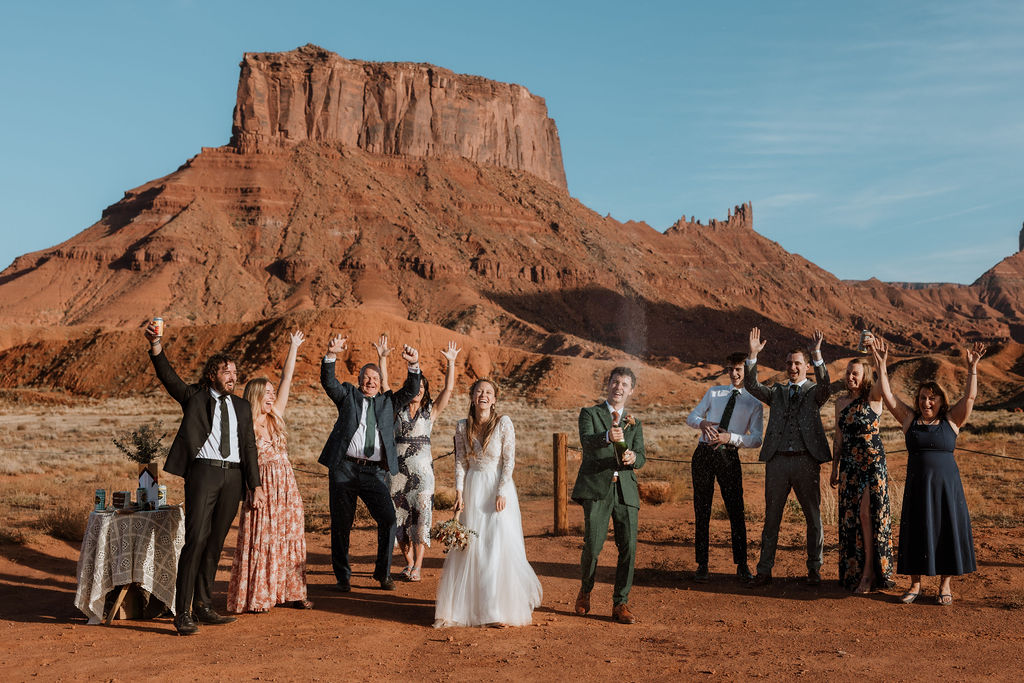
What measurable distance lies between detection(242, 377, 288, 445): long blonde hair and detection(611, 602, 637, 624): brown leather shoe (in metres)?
2.99

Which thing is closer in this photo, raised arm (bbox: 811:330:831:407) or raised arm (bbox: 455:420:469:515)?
raised arm (bbox: 455:420:469:515)

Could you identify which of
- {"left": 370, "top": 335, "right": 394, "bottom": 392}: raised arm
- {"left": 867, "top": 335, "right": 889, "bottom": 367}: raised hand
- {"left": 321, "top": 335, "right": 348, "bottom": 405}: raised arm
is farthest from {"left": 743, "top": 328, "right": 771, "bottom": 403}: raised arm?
{"left": 321, "top": 335, "right": 348, "bottom": 405}: raised arm

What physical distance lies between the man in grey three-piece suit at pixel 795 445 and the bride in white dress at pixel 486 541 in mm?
2539

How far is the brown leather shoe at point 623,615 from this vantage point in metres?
6.75

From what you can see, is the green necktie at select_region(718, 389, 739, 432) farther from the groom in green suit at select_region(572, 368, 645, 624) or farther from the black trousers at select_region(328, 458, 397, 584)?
the black trousers at select_region(328, 458, 397, 584)

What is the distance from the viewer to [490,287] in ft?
275

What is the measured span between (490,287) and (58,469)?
219 ft

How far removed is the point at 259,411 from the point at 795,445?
4.64 metres

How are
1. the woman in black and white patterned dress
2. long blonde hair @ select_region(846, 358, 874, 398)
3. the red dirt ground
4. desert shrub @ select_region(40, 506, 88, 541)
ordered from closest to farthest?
the red dirt ground, long blonde hair @ select_region(846, 358, 874, 398), the woman in black and white patterned dress, desert shrub @ select_region(40, 506, 88, 541)

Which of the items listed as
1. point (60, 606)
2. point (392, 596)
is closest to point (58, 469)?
point (60, 606)

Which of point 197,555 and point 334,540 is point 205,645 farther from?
point 334,540

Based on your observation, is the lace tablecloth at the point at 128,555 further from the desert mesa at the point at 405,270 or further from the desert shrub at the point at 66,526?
the desert mesa at the point at 405,270

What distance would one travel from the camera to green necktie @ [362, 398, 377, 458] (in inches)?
299

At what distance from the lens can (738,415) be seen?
8000 mm
